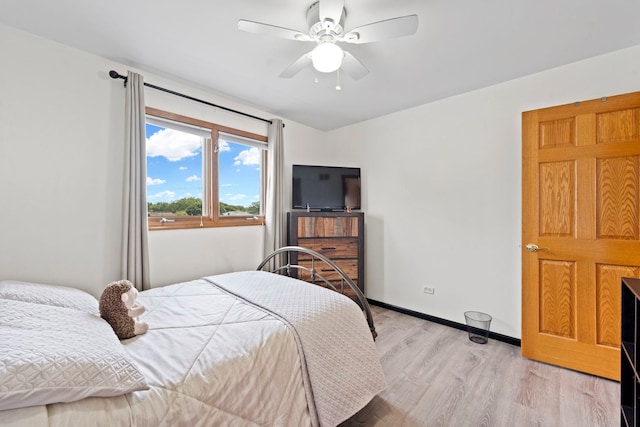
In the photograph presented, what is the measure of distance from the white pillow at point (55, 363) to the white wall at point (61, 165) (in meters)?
1.12

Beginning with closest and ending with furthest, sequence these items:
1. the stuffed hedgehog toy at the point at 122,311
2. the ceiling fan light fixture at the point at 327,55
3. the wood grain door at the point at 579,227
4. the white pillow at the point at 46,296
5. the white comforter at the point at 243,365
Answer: the white comforter at the point at 243,365
the stuffed hedgehog toy at the point at 122,311
the white pillow at the point at 46,296
the ceiling fan light fixture at the point at 327,55
the wood grain door at the point at 579,227

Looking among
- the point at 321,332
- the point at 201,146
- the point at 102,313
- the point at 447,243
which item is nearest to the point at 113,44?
the point at 201,146

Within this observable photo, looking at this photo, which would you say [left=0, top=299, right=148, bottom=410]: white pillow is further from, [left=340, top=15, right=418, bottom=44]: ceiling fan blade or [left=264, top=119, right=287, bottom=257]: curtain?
[left=264, top=119, right=287, bottom=257]: curtain

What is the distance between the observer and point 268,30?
1.61 m

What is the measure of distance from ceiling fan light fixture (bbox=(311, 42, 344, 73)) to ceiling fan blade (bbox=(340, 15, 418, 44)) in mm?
99

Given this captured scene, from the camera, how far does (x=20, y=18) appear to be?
176 cm

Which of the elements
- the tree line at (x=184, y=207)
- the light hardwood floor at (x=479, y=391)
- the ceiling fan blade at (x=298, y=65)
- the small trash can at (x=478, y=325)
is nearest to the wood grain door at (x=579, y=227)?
the light hardwood floor at (x=479, y=391)

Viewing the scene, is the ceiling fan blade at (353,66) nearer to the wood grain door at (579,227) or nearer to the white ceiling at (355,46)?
the white ceiling at (355,46)

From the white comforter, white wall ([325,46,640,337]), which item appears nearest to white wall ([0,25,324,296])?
the white comforter

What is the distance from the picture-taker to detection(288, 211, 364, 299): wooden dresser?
321 cm

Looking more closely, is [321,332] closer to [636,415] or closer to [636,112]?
[636,415]

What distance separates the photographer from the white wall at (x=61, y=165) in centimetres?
185

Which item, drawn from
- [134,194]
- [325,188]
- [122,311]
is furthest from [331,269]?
[122,311]

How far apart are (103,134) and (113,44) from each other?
0.69 meters
